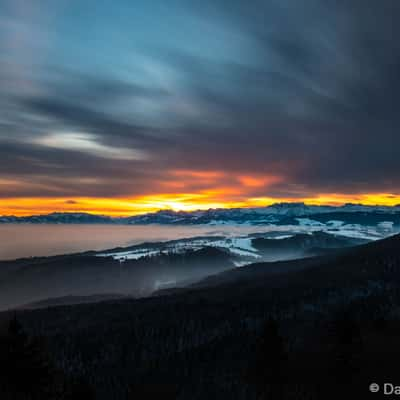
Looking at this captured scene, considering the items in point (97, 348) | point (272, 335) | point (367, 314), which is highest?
point (272, 335)

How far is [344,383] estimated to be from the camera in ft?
218

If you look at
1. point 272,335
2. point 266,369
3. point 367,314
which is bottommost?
point 367,314

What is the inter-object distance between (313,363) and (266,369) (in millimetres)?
50603

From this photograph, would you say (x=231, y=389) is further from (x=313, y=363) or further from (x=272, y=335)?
(x=272, y=335)

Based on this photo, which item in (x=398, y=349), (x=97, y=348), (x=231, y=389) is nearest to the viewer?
(x=398, y=349)

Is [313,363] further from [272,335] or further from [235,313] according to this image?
[235,313]

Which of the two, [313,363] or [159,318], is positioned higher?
[313,363]

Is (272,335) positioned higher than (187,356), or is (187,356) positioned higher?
(272,335)

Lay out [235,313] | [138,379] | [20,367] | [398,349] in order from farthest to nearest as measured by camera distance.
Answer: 1. [235,313]
2. [138,379]
3. [398,349]
4. [20,367]

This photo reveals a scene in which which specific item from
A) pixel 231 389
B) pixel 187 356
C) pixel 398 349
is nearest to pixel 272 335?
pixel 398 349

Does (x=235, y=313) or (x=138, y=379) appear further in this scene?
(x=235, y=313)

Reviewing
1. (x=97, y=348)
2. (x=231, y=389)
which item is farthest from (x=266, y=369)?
(x=97, y=348)

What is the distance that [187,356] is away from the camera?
436 feet

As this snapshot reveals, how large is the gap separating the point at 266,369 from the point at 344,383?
28.8 m
